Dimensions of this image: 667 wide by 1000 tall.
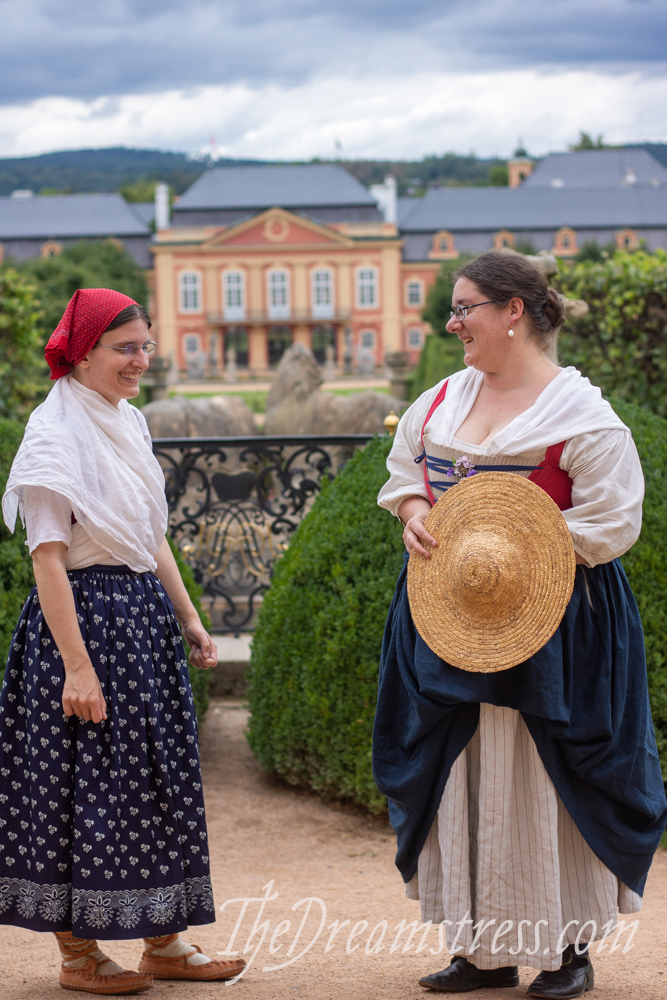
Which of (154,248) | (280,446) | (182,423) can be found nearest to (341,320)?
(154,248)

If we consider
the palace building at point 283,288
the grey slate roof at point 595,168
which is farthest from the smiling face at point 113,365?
the grey slate roof at point 595,168

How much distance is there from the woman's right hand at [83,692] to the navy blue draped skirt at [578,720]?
725 mm

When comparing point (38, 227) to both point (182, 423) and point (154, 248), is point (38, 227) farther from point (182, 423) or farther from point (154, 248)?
point (182, 423)

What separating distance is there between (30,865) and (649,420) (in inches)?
110

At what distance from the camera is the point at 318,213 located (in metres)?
53.3

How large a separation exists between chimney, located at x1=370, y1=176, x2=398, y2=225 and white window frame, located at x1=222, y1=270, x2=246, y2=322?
860 centimetres

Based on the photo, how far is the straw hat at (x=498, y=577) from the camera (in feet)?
7.19

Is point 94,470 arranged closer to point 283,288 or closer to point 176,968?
point 176,968

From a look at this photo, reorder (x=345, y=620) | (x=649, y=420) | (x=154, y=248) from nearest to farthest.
Answer: 1. (x=345, y=620)
2. (x=649, y=420)
3. (x=154, y=248)

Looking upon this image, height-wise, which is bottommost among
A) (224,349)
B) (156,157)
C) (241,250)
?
(224,349)

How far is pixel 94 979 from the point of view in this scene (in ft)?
8.04

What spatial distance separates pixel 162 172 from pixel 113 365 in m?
126

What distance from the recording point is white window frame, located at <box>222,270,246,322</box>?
5109 cm

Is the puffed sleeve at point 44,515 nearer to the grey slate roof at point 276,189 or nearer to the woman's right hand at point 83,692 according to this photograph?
the woman's right hand at point 83,692
